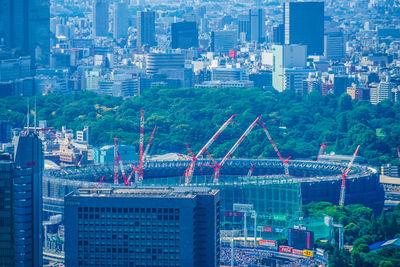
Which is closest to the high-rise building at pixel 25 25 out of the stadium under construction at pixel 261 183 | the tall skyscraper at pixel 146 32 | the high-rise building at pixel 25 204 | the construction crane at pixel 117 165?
the tall skyscraper at pixel 146 32

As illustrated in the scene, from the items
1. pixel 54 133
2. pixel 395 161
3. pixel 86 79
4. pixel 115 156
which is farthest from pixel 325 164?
pixel 86 79

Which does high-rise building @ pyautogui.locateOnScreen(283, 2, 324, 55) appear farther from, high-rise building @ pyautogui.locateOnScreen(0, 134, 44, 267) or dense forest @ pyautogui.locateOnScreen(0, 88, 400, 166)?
high-rise building @ pyautogui.locateOnScreen(0, 134, 44, 267)

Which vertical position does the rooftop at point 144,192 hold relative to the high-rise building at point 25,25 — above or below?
below

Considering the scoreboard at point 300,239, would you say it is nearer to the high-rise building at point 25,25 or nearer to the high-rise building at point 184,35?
the high-rise building at point 25,25

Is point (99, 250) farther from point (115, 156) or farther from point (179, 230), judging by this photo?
point (115, 156)

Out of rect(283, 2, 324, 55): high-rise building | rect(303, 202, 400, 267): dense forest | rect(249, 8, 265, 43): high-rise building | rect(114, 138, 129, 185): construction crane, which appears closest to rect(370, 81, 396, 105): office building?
rect(283, 2, 324, 55): high-rise building

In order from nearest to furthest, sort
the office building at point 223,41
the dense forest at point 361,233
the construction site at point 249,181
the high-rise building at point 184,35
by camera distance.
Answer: the dense forest at point 361,233 → the construction site at point 249,181 → the high-rise building at point 184,35 → the office building at point 223,41
